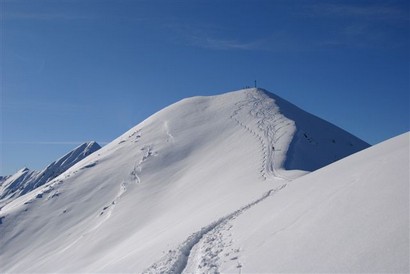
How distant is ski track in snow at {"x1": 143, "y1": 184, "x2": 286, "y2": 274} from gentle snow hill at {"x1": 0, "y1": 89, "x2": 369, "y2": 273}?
0.06 m

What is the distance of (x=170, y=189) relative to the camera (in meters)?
36.1

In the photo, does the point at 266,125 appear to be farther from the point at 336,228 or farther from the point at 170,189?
the point at 336,228

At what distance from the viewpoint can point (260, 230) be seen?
12.9 m

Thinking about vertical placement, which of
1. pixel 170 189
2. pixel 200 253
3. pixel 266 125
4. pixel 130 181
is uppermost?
pixel 266 125

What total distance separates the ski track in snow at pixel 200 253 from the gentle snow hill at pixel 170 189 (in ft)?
0.21

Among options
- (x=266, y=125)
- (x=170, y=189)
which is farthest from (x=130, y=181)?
(x=266, y=125)

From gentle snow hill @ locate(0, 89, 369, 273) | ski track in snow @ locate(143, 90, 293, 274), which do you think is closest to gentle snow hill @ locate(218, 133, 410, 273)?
ski track in snow @ locate(143, 90, 293, 274)

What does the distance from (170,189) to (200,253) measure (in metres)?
23.1

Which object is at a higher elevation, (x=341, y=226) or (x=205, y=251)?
(x=205, y=251)

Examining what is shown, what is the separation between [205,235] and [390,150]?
7.73m

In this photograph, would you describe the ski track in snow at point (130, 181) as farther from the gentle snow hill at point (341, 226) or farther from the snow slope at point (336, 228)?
the gentle snow hill at point (341, 226)

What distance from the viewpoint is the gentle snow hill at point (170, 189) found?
18.6 metres

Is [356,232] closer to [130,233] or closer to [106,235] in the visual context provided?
[130,233]

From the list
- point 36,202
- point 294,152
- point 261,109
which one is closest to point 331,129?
point 261,109
